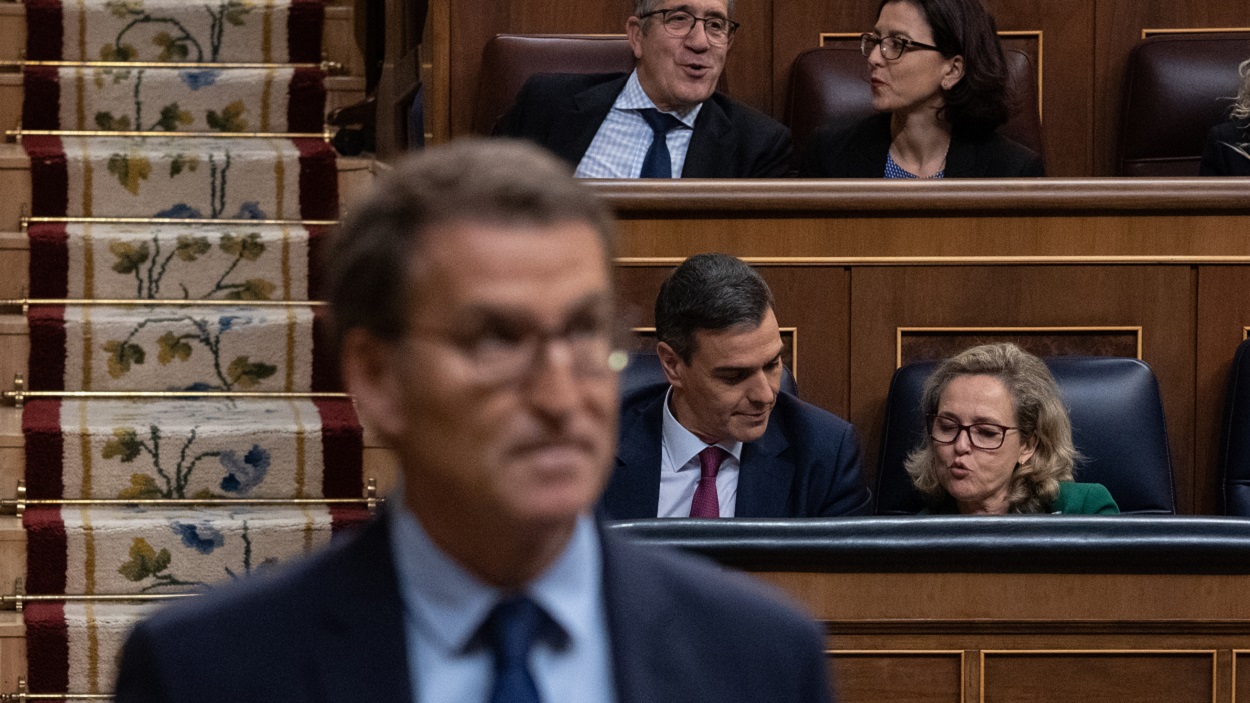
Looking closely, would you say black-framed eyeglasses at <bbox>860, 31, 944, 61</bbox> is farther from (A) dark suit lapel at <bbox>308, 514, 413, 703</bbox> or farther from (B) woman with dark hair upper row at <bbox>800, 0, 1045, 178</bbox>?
(A) dark suit lapel at <bbox>308, 514, 413, 703</bbox>

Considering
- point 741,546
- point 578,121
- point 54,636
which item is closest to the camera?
point 741,546

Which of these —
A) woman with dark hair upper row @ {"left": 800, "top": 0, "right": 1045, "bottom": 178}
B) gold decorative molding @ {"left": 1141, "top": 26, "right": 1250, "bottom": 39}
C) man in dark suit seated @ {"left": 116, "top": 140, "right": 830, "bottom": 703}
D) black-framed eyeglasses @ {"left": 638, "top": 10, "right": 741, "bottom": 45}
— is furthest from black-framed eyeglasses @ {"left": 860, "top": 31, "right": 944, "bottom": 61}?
man in dark suit seated @ {"left": 116, "top": 140, "right": 830, "bottom": 703}

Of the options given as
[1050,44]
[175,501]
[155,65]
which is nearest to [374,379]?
[175,501]

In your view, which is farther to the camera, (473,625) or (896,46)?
(896,46)

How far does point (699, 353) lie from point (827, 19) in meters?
1.15

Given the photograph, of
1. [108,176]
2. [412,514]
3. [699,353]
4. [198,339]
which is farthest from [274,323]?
[412,514]

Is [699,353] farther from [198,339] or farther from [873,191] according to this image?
[198,339]

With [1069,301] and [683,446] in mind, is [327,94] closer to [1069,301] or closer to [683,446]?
[683,446]

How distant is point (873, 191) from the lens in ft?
6.78

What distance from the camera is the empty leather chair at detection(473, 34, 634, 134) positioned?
263cm

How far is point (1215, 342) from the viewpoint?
2062 mm

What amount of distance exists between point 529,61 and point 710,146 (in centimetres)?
40

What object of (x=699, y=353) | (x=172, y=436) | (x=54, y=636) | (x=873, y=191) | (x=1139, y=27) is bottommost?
(x=54, y=636)

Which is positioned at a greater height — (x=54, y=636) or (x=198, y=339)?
(x=198, y=339)
